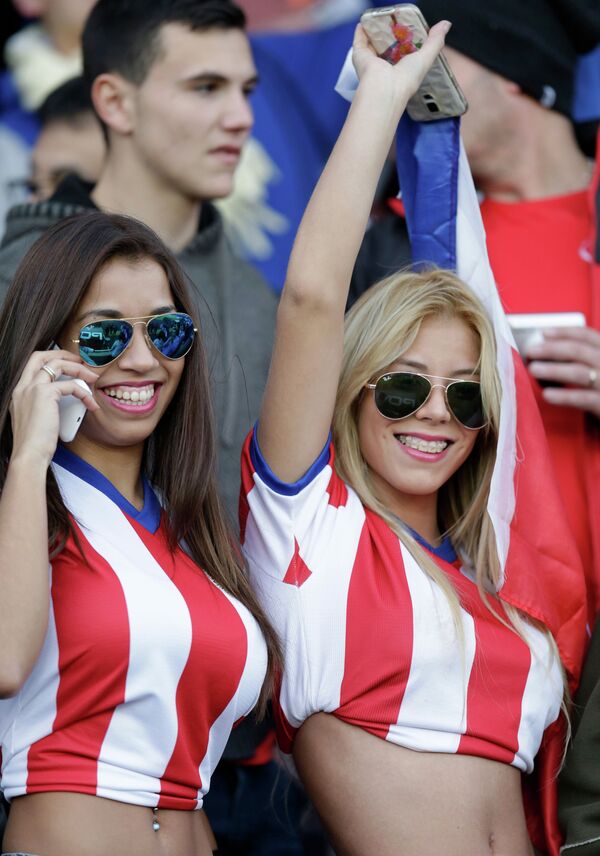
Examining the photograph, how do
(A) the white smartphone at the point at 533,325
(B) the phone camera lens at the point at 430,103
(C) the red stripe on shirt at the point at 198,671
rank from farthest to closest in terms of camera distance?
(A) the white smartphone at the point at 533,325, (B) the phone camera lens at the point at 430,103, (C) the red stripe on shirt at the point at 198,671

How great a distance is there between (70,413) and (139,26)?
62.4 inches

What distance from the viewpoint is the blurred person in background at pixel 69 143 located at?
173 inches

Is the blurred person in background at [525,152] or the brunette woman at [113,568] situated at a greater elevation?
the blurred person in background at [525,152]

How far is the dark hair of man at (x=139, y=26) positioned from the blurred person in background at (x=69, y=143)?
0.80 meters

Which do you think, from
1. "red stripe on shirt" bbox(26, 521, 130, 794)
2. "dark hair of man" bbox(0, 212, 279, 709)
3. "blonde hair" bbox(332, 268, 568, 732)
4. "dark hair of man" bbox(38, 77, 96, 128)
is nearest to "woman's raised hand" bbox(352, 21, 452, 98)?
"blonde hair" bbox(332, 268, 568, 732)

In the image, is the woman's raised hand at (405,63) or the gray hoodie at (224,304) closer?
the woman's raised hand at (405,63)

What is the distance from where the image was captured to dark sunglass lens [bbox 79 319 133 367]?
2.30 m

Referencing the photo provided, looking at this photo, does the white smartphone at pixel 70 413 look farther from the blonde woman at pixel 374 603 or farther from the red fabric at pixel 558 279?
the red fabric at pixel 558 279

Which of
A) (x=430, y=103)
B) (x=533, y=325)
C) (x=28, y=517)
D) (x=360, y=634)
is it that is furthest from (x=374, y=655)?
(x=430, y=103)

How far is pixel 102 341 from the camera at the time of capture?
2312mm

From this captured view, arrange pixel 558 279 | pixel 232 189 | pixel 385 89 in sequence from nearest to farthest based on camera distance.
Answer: pixel 385 89 → pixel 558 279 → pixel 232 189

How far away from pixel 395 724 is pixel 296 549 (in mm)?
368

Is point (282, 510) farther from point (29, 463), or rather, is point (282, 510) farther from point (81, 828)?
point (81, 828)

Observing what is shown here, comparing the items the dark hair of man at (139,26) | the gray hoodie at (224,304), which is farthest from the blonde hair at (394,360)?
the dark hair of man at (139,26)
